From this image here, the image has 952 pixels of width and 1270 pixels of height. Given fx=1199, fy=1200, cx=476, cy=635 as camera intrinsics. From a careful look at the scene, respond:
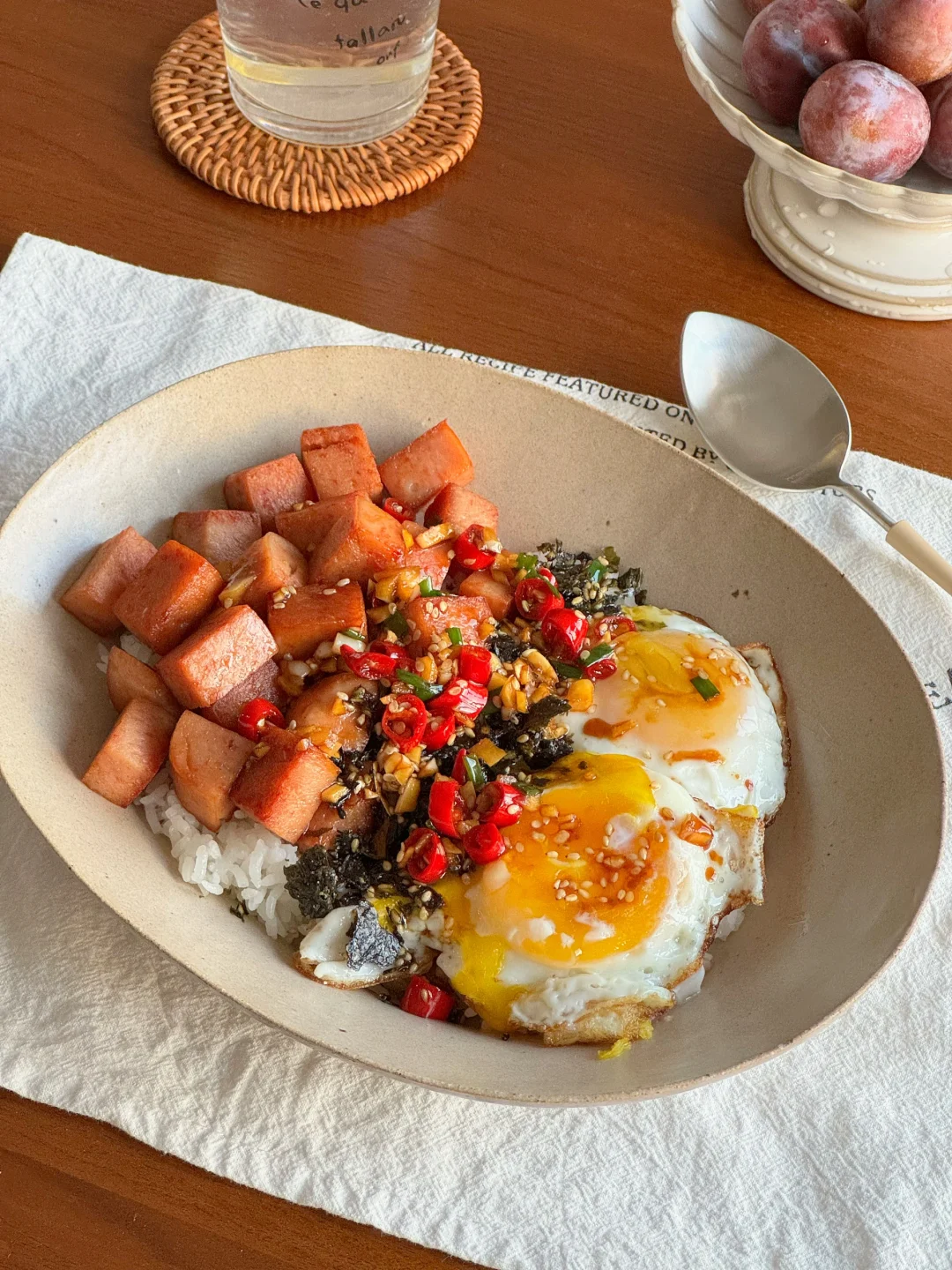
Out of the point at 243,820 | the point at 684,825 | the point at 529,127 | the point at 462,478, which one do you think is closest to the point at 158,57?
the point at 529,127

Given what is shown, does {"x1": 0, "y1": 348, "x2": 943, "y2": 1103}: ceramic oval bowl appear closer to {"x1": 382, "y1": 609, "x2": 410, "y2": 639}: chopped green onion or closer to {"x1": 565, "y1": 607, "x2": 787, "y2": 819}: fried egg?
{"x1": 565, "y1": 607, "x2": 787, "y2": 819}: fried egg

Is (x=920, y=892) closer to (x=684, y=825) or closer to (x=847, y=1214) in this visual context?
(x=684, y=825)

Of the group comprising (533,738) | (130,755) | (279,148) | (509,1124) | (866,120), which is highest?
(866,120)

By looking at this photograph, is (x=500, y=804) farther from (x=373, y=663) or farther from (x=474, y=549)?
(x=474, y=549)

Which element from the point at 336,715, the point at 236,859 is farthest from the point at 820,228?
the point at 236,859

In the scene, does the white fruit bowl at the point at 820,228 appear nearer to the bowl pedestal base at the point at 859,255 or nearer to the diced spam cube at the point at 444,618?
the bowl pedestal base at the point at 859,255

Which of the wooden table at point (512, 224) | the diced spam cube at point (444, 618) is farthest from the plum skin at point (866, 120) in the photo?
the diced spam cube at point (444, 618)
